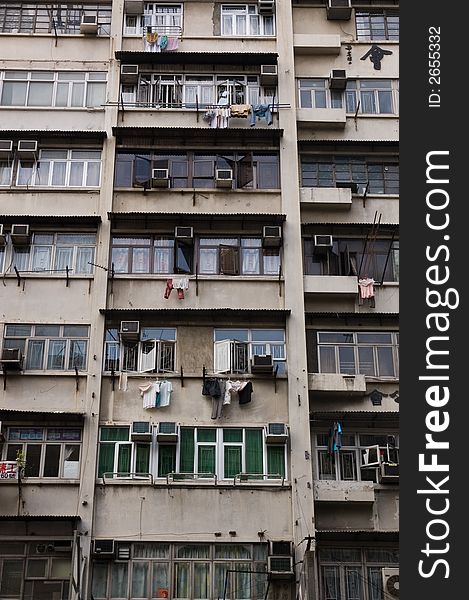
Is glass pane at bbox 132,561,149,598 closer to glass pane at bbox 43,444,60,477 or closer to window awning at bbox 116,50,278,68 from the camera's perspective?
glass pane at bbox 43,444,60,477

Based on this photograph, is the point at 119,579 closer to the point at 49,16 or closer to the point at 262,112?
the point at 262,112

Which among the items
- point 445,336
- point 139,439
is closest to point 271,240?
point 139,439

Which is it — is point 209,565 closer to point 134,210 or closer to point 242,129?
point 134,210

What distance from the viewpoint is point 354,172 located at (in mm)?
19609

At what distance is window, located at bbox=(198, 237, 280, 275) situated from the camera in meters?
18.3

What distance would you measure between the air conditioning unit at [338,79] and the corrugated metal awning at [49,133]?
17.9 ft

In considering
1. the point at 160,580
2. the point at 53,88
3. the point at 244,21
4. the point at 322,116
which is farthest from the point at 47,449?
the point at 244,21

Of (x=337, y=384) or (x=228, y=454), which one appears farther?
(x=337, y=384)

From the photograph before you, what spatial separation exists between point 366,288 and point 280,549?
579cm

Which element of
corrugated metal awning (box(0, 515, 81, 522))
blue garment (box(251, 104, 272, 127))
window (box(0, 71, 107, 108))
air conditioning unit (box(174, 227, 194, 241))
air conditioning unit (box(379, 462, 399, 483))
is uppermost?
window (box(0, 71, 107, 108))

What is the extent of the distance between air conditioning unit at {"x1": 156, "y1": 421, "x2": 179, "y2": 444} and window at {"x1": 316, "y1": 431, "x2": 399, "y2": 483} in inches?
116

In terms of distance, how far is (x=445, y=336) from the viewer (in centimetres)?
1039

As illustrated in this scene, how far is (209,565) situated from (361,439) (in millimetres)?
4032

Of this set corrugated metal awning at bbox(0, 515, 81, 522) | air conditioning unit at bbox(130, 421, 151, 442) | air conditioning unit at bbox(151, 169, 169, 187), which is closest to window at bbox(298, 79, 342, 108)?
air conditioning unit at bbox(151, 169, 169, 187)
